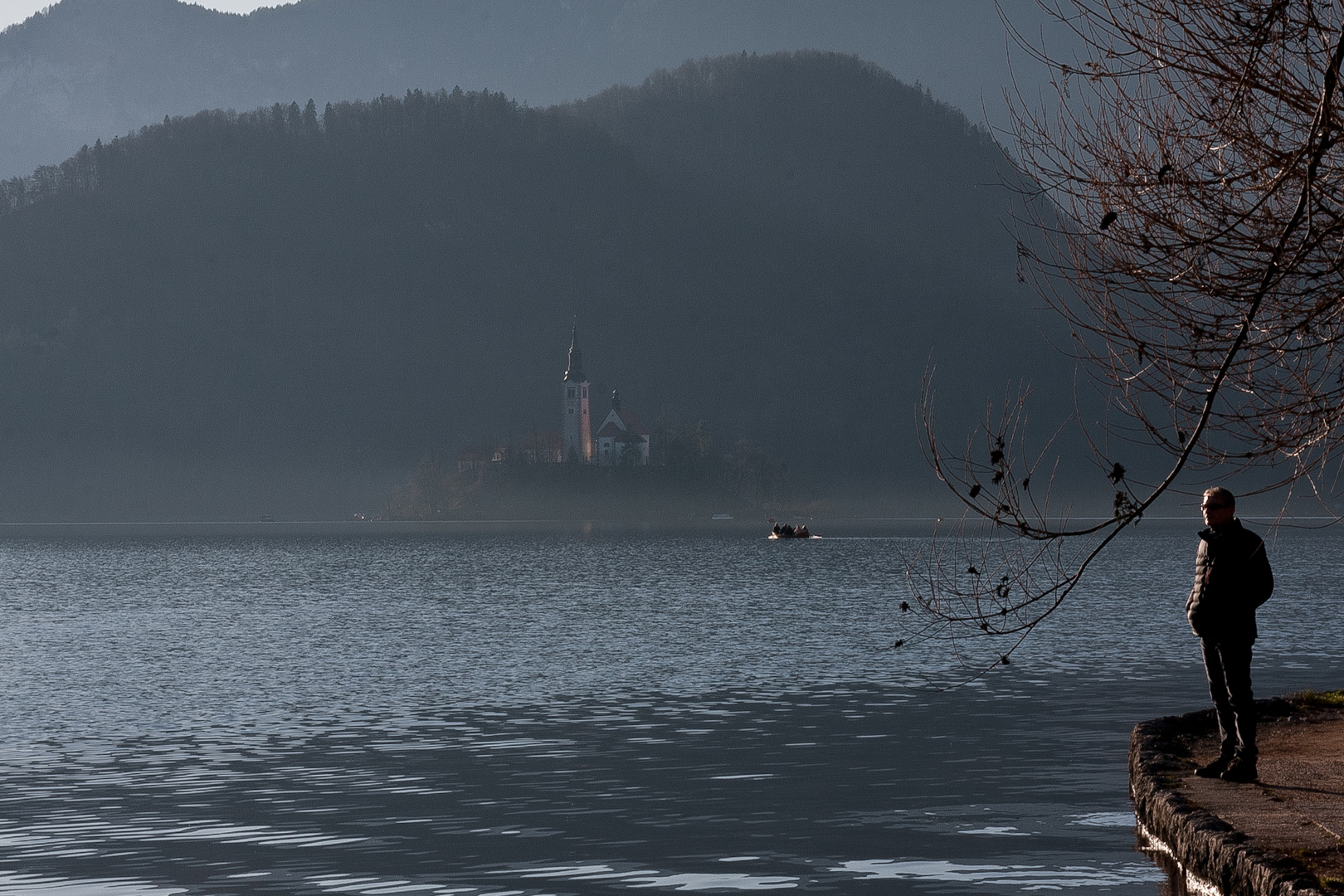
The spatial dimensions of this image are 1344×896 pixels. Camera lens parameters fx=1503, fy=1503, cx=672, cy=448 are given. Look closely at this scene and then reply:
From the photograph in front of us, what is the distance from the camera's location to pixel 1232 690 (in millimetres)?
12062

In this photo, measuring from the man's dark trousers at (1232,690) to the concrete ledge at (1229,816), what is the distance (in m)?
0.36

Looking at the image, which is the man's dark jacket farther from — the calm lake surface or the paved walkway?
the calm lake surface

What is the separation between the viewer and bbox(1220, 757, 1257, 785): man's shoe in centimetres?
1241

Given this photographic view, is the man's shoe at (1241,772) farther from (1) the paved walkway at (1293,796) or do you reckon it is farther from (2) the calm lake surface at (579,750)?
(2) the calm lake surface at (579,750)

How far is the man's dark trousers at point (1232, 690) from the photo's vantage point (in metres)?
12.0

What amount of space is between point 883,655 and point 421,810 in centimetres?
2113

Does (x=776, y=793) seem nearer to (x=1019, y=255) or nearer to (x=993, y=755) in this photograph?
(x=993, y=755)

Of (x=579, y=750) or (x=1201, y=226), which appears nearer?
(x=1201, y=226)

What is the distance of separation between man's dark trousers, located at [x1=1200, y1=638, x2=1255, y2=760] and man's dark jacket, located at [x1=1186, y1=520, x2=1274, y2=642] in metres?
0.12

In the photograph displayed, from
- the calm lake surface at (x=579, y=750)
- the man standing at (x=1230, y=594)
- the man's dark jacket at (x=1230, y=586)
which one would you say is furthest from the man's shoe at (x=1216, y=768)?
the man's dark jacket at (x=1230, y=586)

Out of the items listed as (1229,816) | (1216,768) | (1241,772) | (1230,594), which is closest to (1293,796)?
(1241,772)

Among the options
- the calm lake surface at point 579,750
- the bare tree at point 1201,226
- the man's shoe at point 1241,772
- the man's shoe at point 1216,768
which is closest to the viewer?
the bare tree at point 1201,226

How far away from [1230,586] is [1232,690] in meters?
0.89

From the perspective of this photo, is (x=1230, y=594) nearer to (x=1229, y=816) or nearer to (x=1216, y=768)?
(x=1229, y=816)
